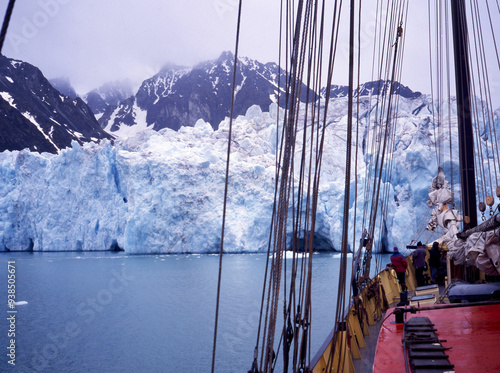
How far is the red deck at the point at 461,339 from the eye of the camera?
1.87 metres

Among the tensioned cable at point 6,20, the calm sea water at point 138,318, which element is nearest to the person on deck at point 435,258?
the calm sea water at point 138,318

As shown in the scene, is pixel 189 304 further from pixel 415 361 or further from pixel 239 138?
pixel 239 138

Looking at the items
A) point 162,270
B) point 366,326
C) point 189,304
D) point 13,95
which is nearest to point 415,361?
point 366,326

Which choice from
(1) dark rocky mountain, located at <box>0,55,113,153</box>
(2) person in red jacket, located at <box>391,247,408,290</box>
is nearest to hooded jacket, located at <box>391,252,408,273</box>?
(2) person in red jacket, located at <box>391,247,408,290</box>

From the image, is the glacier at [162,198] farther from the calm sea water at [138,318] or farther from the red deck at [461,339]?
the red deck at [461,339]

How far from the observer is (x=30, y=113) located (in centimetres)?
4900

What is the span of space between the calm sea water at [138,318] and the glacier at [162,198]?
4.42 metres

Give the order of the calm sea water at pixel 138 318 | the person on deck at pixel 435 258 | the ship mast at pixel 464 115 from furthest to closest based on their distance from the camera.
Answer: the calm sea water at pixel 138 318 → the person on deck at pixel 435 258 → the ship mast at pixel 464 115

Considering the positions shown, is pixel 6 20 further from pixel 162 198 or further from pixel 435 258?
pixel 162 198

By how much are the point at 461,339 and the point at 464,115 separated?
12.1ft

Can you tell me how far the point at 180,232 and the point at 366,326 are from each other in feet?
62.4

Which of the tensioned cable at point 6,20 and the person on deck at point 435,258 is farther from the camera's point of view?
the person on deck at point 435,258

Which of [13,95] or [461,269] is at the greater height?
[13,95]

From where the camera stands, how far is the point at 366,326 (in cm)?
389
